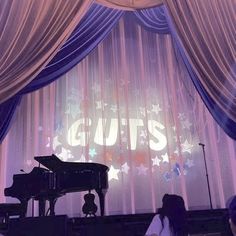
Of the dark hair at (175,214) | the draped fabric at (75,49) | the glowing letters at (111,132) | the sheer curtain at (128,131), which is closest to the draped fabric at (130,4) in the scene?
the draped fabric at (75,49)

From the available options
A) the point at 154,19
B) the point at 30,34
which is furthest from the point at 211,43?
the point at 30,34

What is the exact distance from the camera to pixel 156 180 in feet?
17.7

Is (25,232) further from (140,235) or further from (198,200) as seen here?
(198,200)

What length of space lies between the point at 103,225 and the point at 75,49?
8.03 ft

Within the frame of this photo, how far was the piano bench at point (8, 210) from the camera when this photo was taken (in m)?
4.01

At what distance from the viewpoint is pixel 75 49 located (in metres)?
5.01

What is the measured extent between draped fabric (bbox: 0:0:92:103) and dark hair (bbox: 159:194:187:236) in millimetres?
2254

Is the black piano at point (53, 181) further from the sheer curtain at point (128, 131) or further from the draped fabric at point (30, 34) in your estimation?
the draped fabric at point (30, 34)

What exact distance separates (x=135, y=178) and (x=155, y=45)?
221cm

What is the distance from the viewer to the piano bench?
4012mm

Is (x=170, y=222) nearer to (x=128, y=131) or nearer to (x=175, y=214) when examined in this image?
(x=175, y=214)

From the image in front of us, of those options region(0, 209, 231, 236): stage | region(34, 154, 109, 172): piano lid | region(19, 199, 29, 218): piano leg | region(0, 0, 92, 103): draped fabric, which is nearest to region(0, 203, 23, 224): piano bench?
region(19, 199, 29, 218): piano leg

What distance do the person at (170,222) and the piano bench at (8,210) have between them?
68.1 inches

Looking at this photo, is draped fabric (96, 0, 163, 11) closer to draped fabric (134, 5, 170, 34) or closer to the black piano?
draped fabric (134, 5, 170, 34)
